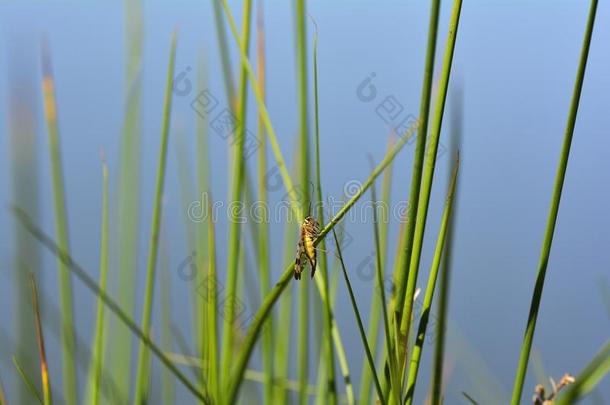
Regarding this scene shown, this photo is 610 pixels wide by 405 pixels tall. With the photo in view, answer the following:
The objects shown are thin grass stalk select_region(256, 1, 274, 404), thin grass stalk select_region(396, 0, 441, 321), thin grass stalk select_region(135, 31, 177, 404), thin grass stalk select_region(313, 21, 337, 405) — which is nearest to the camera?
thin grass stalk select_region(396, 0, 441, 321)

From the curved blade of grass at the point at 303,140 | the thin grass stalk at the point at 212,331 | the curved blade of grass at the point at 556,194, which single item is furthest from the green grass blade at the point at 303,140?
the curved blade of grass at the point at 556,194

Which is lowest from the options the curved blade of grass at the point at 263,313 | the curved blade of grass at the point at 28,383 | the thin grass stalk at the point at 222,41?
the curved blade of grass at the point at 28,383

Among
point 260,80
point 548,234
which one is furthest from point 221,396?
point 260,80

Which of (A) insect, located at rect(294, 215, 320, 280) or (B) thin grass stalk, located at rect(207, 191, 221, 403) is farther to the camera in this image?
(A) insect, located at rect(294, 215, 320, 280)

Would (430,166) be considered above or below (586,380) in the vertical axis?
above

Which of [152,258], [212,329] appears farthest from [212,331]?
[152,258]

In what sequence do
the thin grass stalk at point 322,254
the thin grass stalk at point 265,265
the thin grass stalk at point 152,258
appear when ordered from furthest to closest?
the thin grass stalk at point 265,265
the thin grass stalk at point 152,258
the thin grass stalk at point 322,254

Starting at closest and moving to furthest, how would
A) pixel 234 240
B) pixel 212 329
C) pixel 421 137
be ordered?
pixel 421 137 → pixel 212 329 → pixel 234 240

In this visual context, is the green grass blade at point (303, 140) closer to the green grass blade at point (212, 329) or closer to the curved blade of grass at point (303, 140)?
the curved blade of grass at point (303, 140)

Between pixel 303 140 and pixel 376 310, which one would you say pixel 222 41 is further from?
pixel 376 310

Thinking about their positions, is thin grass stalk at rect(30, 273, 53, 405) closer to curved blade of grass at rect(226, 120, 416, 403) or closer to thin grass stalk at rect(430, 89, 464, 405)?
curved blade of grass at rect(226, 120, 416, 403)

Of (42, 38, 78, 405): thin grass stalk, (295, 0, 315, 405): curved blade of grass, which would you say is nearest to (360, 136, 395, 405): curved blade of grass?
(295, 0, 315, 405): curved blade of grass
